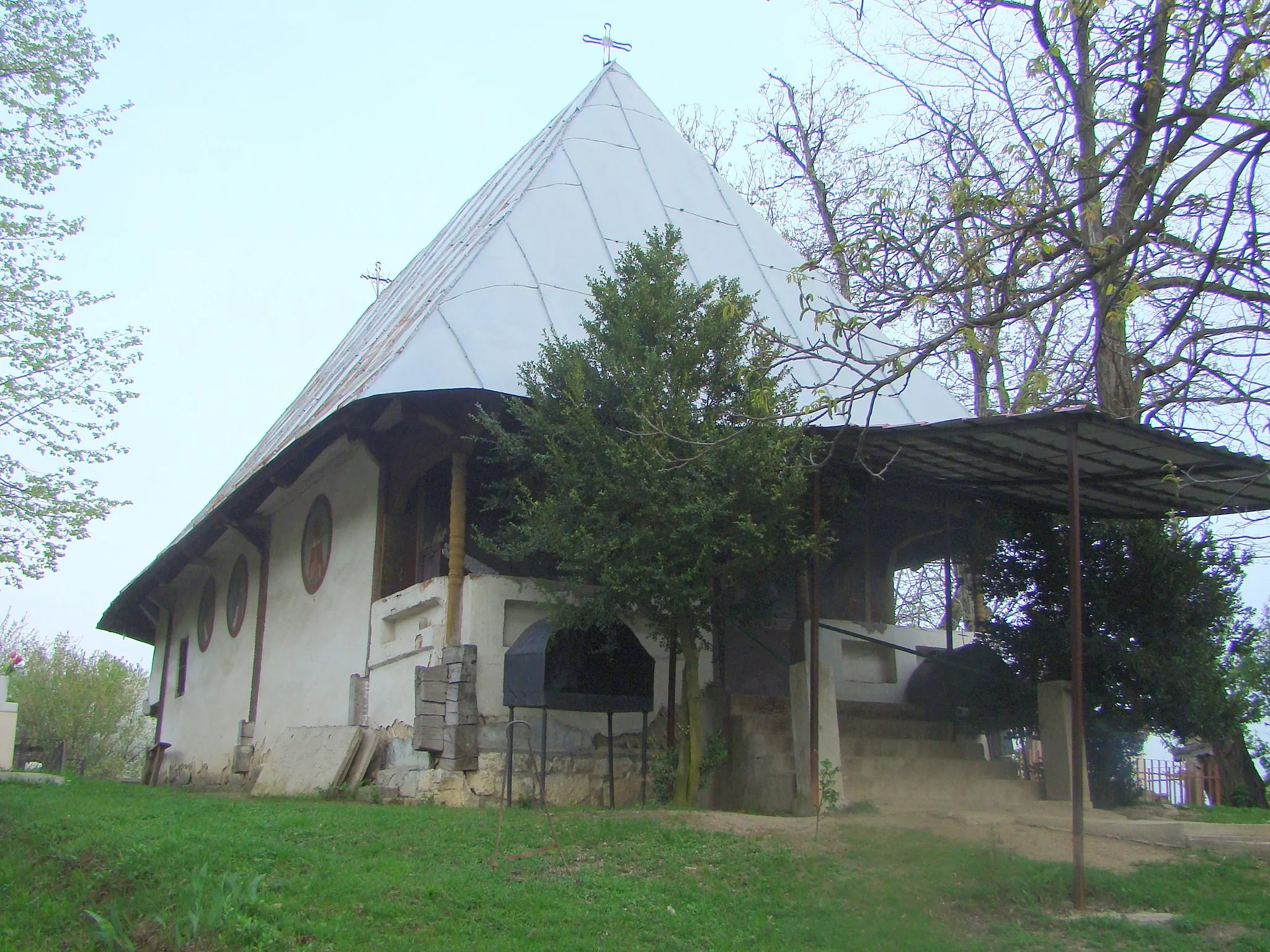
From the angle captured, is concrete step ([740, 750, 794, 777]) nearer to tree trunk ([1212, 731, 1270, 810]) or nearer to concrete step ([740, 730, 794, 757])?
concrete step ([740, 730, 794, 757])

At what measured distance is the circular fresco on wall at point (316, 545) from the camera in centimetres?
1384

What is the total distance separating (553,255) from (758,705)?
4.98 m

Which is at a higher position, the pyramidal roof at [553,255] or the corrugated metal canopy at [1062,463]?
the pyramidal roof at [553,255]

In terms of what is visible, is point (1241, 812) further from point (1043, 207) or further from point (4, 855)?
point (4, 855)

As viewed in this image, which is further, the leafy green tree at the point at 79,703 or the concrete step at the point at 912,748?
the leafy green tree at the point at 79,703

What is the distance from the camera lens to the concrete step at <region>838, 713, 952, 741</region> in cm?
1185

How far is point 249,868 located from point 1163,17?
288 inches

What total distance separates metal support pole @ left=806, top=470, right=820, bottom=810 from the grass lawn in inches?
50.8

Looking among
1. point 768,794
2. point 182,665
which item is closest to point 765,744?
point 768,794

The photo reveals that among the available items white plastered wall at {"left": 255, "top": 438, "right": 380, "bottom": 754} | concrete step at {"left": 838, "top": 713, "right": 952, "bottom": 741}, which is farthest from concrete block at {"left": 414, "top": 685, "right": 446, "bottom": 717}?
concrete step at {"left": 838, "top": 713, "right": 952, "bottom": 741}

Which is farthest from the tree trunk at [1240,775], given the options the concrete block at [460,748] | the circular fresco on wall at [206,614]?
the circular fresco on wall at [206,614]

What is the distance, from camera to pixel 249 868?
643 centimetres

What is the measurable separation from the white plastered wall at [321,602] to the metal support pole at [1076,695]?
690 centimetres

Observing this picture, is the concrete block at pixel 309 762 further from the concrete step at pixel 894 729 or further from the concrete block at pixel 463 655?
the concrete step at pixel 894 729
